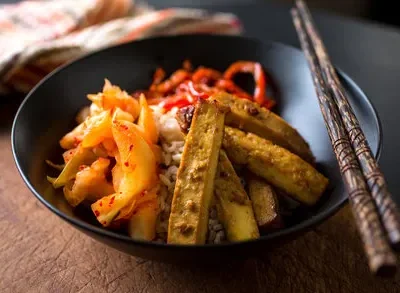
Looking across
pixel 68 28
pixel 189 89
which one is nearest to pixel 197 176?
pixel 189 89

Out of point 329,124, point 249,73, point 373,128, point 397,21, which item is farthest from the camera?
point 397,21

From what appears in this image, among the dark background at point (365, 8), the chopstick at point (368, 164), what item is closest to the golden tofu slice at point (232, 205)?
the chopstick at point (368, 164)

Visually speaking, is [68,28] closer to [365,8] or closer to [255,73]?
[255,73]

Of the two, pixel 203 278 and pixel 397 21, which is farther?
pixel 397 21

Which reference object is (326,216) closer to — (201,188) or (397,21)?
(201,188)

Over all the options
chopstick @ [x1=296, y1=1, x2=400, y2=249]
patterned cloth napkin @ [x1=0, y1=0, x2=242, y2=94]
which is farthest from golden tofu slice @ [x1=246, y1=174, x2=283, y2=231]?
patterned cloth napkin @ [x1=0, y1=0, x2=242, y2=94]

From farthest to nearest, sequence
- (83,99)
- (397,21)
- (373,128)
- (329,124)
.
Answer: (397,21) < (83,99) < (373,128) < (329,124)

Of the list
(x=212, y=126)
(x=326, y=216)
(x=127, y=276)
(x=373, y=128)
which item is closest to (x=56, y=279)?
(x=127, y=276)
